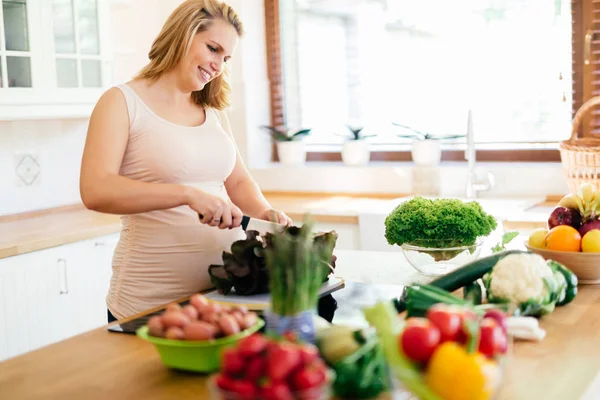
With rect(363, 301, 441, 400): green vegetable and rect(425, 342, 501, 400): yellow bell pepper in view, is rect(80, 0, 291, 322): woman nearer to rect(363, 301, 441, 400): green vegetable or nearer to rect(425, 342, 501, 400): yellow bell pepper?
rect(363, 301, 441, 400): green vegetable

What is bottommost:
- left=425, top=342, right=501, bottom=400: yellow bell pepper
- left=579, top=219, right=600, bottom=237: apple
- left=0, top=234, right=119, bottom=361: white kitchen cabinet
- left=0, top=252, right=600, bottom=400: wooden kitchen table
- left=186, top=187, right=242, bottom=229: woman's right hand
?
left=0, top=234, right=119, bottom=361: white kitchen cabinet

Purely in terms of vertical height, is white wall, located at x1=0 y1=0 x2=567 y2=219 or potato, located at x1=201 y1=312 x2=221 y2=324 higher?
white wall, located at x1=0 y1=0 x2=567 y2=219

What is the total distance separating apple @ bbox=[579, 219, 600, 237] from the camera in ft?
6.73

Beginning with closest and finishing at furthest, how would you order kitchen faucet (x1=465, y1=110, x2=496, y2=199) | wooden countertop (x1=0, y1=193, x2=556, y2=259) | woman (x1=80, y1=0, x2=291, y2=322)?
woman (x1=80, y1=0, x2=291, y2=322)
wooden countertop (x1=0, y1=193, x2=556, y2=259)
kitchen faucet (x1=465, y1=110, x2=496, y2=199)

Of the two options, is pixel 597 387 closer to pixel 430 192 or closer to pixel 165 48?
pixel 165 48

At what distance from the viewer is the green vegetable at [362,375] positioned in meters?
1.20

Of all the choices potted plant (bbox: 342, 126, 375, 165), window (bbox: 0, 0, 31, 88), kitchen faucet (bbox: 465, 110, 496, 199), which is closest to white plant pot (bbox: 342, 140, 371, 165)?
potted plant (bbox: 342, 126, 375, 165)

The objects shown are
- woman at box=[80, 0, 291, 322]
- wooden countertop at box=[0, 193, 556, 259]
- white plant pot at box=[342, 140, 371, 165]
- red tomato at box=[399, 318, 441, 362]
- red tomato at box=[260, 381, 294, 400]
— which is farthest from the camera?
white plant pot at box=[342, 140, 371, 165]

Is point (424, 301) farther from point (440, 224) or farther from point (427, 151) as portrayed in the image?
point (427, 151)

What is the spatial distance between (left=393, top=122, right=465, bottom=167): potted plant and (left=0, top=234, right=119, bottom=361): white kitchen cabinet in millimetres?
1581

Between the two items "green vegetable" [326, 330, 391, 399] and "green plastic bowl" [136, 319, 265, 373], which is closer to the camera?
"green vegetable" [326, 330, 391, 399]

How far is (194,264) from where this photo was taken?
207 cm

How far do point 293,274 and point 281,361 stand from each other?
0.67 feet

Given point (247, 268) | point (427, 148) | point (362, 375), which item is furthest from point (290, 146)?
point (362, 375)
